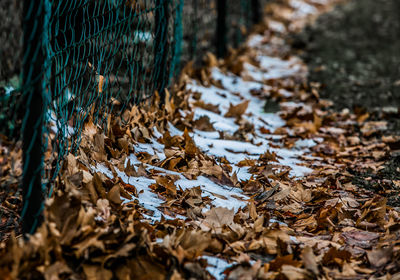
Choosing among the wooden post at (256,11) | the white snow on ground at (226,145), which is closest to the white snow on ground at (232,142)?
the white snow on ground at (226,145)

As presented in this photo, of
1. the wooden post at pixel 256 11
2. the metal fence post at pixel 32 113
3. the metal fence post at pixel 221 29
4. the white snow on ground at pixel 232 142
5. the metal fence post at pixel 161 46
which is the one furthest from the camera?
the wooden post at pixel 256 11

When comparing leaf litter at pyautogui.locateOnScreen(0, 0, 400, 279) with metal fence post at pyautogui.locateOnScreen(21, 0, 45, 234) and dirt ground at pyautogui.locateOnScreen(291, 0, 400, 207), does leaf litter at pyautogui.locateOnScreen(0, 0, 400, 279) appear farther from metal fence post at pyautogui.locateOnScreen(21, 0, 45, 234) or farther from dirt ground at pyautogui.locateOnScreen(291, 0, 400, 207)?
dirt ground at pyautogui.locateOnScreen(291, 0, 400, 207)

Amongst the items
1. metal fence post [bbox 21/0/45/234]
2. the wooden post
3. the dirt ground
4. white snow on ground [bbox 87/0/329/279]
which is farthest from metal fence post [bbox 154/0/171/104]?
the wooden post

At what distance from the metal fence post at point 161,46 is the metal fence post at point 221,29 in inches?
78.4

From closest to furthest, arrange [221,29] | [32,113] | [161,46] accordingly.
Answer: [32,113] < [161,46] < [221,29]

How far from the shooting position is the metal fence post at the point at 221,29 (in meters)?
5.19

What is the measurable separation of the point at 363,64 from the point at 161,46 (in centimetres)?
343

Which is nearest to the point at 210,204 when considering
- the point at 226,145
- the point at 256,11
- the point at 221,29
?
the point at 226,145

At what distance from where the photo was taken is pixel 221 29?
17.3 feet

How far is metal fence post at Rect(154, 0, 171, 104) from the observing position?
3271mm

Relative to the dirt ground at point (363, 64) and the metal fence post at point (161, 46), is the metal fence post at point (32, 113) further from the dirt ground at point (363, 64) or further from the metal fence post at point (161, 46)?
the dirt ground at point (363, 64)

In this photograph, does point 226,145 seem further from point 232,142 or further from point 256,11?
point 256,11

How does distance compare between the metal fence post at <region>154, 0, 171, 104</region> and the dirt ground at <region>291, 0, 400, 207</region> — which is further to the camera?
the metal fence post at <region>154, 0, 171, 104</region>

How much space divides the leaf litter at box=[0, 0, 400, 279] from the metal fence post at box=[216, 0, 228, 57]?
1628 millimetres
